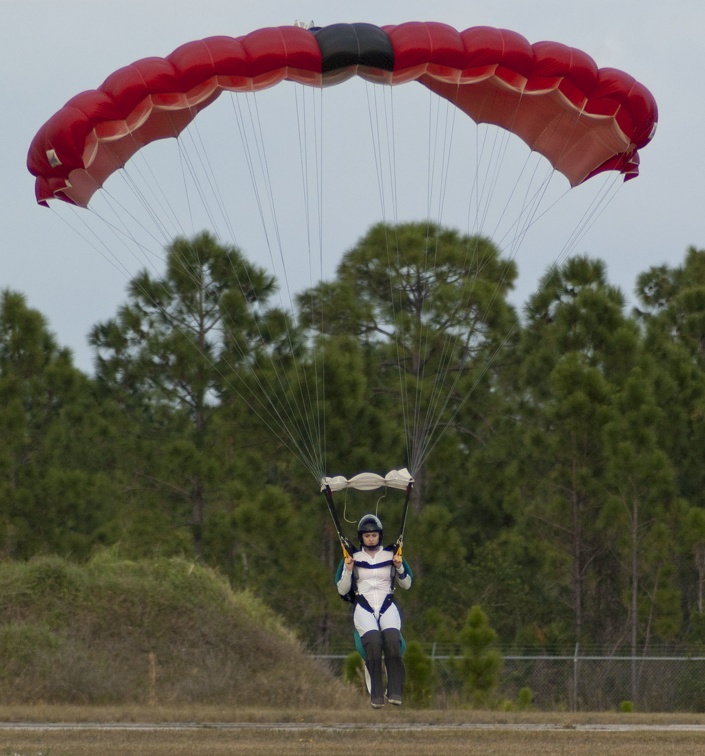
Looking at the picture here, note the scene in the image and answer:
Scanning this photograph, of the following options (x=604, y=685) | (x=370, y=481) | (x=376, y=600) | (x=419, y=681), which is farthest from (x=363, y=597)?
(x=604, y=685)

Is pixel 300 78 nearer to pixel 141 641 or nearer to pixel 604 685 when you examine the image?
pixel 141 641

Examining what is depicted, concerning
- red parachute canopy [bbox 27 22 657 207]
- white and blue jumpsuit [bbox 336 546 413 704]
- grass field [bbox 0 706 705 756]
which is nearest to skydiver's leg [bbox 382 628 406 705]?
white and blue jumpsuit [bbox 336 546 413 704]

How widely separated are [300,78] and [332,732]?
20.6 ft

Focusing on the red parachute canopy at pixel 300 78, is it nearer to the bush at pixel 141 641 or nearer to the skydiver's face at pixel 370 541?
the skydiver's face at pixel 370 541

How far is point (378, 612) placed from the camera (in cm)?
1103

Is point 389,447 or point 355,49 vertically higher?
point 355,49

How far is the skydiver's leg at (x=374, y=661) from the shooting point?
1072 centimetres

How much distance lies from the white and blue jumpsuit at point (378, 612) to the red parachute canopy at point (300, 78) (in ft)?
14.3

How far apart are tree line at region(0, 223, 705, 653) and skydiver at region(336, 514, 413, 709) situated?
12.4m

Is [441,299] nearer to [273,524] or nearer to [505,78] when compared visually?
[273,524]

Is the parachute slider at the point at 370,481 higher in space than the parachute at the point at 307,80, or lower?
lower

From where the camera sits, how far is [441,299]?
28.5 m

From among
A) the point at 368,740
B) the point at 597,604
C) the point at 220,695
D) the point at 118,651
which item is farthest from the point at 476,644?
the point at 597,604

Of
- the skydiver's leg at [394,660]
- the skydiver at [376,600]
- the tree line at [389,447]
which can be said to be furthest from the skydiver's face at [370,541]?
the tree line at [389,447]
